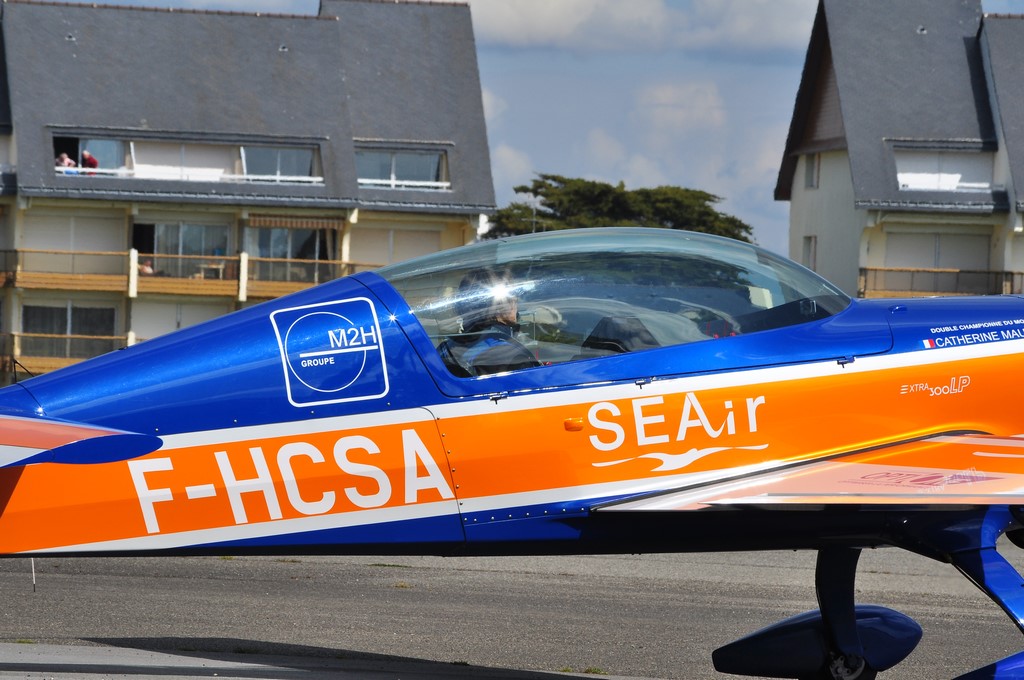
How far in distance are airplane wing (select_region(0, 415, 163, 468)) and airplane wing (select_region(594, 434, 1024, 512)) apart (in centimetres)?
241

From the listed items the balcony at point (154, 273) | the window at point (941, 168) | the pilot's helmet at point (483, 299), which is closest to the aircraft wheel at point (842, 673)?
the pilot's helmet at point (483, 299)

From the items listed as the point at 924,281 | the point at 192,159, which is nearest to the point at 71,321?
the point at 192,159

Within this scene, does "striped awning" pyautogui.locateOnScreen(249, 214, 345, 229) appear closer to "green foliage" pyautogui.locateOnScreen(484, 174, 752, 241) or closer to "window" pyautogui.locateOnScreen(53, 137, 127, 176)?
"window" pyautogui.locateOnScreen(53, 137, 127, 176)

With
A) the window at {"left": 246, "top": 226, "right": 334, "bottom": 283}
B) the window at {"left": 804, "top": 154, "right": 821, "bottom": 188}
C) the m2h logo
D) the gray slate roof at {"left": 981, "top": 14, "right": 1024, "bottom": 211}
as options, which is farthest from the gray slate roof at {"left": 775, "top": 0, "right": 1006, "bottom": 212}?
the m2h logo

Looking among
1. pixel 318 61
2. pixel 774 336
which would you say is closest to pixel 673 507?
pixel 774 336

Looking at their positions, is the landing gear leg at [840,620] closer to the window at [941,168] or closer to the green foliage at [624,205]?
the window at [941,168]

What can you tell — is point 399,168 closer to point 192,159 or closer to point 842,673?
point 192,159

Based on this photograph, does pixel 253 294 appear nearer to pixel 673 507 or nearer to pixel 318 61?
pixel 318 61

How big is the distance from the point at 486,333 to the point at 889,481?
2256 mm

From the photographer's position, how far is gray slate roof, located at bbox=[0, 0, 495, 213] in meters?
51.9

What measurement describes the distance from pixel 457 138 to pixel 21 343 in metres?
18.5

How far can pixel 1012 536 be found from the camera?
7688 mm

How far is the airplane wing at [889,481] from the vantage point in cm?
685

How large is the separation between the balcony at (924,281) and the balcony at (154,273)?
19.1 meters
